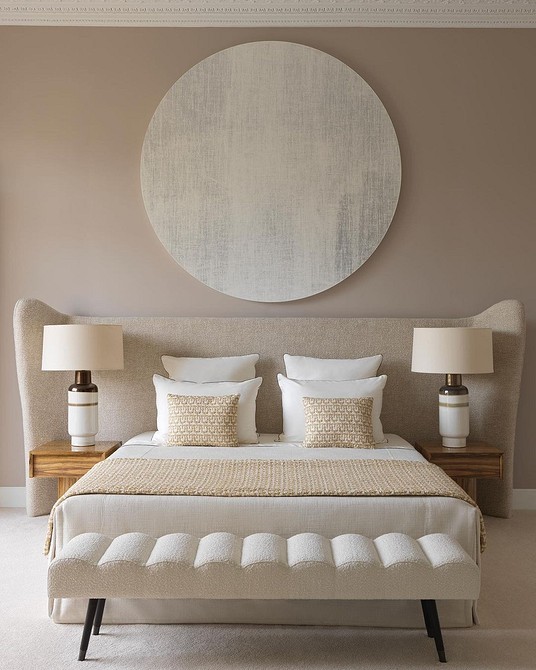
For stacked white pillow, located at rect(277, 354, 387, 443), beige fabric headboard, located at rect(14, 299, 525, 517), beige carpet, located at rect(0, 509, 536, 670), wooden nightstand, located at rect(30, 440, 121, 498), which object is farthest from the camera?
beige fabric headboard, located at rect(14, 299, 525, 517)

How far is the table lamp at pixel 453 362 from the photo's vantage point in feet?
14.3

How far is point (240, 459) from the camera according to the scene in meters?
3.74

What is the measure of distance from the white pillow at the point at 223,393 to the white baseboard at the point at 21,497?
Answer: 117 cm

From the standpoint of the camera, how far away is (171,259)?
4918 mm

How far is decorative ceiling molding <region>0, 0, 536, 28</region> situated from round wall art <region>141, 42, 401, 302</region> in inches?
8.6

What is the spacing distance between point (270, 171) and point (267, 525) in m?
2.60

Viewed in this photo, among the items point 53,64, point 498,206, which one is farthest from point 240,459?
point 53,64

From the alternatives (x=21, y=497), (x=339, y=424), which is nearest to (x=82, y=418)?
(x=21, y=497)

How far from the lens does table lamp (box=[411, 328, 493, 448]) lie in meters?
4.37

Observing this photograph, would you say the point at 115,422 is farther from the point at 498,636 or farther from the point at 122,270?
the point at 498,636

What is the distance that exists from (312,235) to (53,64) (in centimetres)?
198

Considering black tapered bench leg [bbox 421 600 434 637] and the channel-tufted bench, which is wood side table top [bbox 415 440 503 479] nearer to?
black tapered bench leg [bbox 421 600 434 637]

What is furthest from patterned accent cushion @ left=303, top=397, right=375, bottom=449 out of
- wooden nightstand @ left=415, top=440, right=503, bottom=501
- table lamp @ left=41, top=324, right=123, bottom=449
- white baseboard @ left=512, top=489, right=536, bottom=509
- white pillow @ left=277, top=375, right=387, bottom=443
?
white baseboard @ left=512, top=489, right=536, bottom=509

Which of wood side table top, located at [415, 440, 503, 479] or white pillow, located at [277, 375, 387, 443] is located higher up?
white pillow, located at [277, 375, 387, 443]
